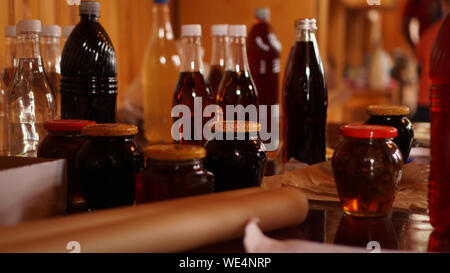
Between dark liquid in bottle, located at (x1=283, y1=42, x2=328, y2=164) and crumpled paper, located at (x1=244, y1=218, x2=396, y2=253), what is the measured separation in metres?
0.47

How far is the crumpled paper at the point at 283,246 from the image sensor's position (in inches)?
21.6

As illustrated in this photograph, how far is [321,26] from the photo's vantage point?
2816 millimetres

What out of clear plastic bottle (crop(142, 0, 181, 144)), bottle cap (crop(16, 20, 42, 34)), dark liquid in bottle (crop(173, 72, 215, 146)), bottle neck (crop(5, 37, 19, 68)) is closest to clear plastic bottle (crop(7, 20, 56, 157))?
bottle cap (crop(16, 20, 42, 34))

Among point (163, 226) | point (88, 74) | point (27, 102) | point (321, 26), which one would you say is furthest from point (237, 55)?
point (321, 26)

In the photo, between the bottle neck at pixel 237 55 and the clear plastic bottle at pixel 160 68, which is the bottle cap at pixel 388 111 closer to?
the bottle neck at pixel 237 55

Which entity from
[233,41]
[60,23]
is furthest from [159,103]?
[233,41]

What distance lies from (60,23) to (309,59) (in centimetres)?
88

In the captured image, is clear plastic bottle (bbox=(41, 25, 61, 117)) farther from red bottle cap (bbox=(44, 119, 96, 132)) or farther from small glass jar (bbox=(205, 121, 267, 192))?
small glass jar (bbox=(205, 121, 267, 192))

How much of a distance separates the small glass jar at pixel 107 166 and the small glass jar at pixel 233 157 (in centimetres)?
10

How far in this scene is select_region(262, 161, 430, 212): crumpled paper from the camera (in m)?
0.85

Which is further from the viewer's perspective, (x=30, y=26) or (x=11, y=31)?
(x=11, y=31)

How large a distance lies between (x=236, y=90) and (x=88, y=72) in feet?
0.94

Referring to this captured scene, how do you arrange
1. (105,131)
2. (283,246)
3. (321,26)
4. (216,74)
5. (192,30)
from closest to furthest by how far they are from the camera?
(283,246) → (105,131) → (192,30) → (216,74) → (321,26)

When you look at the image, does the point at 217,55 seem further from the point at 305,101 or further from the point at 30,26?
the point at 30,26
